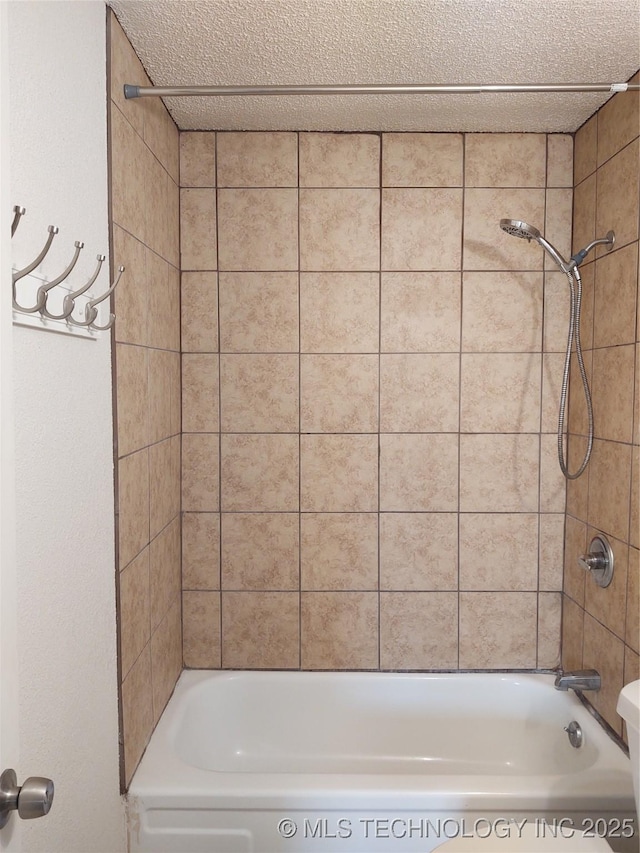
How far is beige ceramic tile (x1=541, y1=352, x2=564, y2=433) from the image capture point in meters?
2.28

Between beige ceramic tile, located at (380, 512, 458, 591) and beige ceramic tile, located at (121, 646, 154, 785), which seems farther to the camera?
beige ceramic tile, located at (380, 512, 458, 591)

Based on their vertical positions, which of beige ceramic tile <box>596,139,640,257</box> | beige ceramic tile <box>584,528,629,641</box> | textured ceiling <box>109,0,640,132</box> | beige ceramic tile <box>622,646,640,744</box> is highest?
textured ceiling <box>109,0,640,132</box>

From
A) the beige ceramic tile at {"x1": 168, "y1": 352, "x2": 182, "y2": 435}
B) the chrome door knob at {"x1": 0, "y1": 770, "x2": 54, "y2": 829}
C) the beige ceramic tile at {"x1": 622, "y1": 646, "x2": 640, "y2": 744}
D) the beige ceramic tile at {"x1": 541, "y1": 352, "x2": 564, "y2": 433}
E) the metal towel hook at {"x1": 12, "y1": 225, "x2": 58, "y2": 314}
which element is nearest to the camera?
the chrome door knob at {"x1": 0, "y1": 770, "x2": 54, "y2": 829}

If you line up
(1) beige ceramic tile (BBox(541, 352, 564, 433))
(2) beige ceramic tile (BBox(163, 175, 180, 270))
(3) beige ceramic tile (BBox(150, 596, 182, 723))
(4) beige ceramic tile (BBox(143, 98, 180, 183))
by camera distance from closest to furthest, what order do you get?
(4) beige ceramic tile (BBox(143, 98, 180, 183)), (3) beige ceramic tile (BBox(150, 596, 182, 723)), (2) beige ceramic tile (BBox(163, 175, 180, 270)), (1) beige ceramic tile (BBox(541, 352, 564, 433))

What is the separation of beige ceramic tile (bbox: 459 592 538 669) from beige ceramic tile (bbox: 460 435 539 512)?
1.07 feet

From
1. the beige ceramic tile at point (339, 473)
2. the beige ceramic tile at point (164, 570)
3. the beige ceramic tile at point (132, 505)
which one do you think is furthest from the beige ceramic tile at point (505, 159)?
the beige ceramic tile at point (164, 570)

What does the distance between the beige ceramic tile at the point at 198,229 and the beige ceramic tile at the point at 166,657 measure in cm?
120

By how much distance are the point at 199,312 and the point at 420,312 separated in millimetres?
781

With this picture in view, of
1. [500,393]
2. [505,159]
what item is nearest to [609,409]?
[500,393]

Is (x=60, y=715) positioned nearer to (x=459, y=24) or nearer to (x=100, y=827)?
(x=100, y=827)

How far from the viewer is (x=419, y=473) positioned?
230 centimetres

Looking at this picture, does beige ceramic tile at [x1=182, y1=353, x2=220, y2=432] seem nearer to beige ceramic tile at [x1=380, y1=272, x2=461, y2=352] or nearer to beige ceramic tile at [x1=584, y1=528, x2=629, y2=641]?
beige ceramic tile at [x1=380, y1=272, x2=461, y2=352]

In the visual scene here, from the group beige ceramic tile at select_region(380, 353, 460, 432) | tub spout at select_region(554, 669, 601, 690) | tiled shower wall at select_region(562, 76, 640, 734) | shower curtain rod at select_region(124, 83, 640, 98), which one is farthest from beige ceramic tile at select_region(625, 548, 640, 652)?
shower curtain rod at select_region(124, 83, 640, 98)

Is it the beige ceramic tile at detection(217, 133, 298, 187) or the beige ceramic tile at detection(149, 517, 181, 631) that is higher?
the beige ceramic tile at detection(217, 133, 298, 187)
